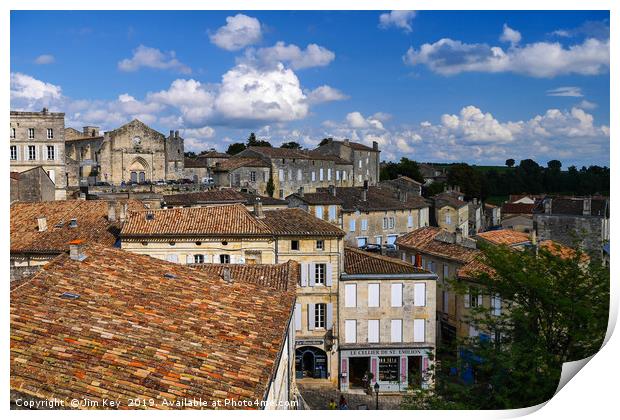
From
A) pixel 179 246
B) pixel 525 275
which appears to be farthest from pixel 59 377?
pixel 179 246

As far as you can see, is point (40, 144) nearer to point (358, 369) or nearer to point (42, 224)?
point (42, 224)

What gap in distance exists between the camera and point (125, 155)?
3378 cm

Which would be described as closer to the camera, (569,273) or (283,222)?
(569,273)

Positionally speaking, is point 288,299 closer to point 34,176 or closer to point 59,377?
point 59,377

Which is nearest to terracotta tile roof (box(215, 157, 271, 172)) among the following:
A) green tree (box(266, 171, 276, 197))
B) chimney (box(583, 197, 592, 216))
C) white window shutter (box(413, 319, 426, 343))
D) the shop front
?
green tree (box(266, 171, 276, 197))

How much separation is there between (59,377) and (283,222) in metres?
14.0

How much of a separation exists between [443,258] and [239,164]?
19548 millimetres

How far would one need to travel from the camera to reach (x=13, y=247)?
1644 centimetres

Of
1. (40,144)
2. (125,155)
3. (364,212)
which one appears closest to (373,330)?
(364,212)

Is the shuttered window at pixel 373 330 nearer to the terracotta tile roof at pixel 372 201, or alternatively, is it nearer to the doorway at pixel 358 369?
the doorway at pixel 358 369

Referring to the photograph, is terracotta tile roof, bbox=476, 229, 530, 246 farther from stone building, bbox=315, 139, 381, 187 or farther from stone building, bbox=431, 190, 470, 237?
stone building, bbox=315, 139, 381, 187

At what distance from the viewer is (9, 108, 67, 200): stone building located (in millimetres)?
27281

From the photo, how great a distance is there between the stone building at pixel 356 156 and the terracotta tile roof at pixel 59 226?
2907cm

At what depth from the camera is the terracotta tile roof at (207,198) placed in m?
25.8
